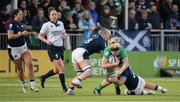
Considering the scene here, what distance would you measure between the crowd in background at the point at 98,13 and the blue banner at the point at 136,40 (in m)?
0.33

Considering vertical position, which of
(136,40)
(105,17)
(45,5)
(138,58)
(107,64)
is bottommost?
(138,58)

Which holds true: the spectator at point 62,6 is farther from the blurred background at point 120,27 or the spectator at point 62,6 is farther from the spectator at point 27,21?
the spectator at point 27,21

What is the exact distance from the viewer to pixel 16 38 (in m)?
21.4

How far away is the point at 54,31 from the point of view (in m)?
21.4

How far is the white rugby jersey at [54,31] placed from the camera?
2139cm

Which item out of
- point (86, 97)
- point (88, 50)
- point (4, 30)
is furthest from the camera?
point (4, 30)

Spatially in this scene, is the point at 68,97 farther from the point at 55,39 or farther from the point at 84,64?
the point at 55,39

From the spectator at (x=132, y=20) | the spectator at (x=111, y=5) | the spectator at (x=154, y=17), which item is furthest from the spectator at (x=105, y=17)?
the spectator at (x=154, y=17)

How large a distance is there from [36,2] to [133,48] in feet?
17.3

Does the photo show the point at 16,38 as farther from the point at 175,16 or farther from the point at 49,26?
the point at 175,16

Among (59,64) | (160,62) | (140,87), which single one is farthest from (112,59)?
(160,62)

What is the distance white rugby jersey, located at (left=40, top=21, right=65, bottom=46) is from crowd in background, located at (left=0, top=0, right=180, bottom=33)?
298 inches

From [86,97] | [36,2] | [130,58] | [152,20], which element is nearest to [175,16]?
[152,20]

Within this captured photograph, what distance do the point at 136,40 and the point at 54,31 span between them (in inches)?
498
